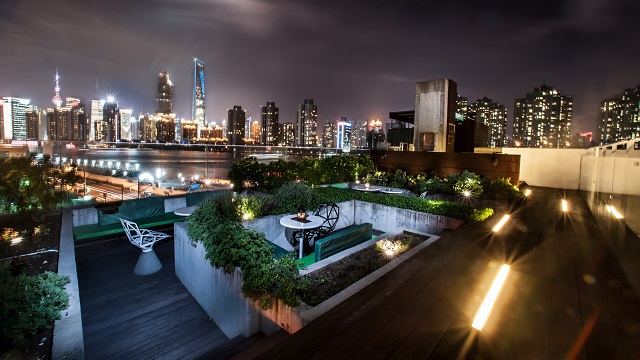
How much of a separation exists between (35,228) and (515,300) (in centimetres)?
783

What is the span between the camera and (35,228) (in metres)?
5.48

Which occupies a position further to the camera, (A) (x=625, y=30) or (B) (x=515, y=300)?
(A) (x=625, y=30)

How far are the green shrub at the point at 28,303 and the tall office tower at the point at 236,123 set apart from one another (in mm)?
148822

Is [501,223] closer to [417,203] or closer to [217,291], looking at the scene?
[417,203]

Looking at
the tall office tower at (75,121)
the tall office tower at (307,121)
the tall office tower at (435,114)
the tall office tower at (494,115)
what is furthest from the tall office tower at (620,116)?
the tall office tower at (75,121)

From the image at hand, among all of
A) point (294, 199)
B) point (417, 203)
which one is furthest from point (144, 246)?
point (417, 203)

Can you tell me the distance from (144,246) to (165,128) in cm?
16892

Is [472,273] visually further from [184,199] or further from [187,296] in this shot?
[184,199]

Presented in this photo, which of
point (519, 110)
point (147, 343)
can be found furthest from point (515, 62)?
point (519, 110)

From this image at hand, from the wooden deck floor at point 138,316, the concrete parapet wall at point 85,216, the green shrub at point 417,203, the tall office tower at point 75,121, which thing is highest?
the tall office tower at point 75,121

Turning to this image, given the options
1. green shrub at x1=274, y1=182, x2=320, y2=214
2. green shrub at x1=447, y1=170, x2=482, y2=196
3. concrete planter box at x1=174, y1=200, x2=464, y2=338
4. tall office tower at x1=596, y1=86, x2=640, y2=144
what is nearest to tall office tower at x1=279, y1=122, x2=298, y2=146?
tall office tower at x1=596, y1=86, x2=640, y2=144

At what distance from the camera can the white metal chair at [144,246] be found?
16.8 ft

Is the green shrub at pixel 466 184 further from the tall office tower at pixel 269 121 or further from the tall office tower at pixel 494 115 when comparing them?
the tall office tower at pixel 269 121

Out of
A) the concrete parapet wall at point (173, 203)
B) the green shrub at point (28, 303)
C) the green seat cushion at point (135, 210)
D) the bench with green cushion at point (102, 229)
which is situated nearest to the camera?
the green shrub at point (28, 303)
